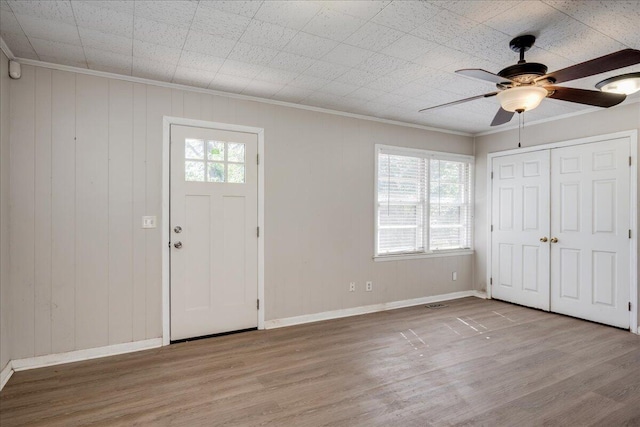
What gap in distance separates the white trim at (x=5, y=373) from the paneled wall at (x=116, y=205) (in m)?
0.11

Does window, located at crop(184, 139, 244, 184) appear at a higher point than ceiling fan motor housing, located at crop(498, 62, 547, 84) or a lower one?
lower

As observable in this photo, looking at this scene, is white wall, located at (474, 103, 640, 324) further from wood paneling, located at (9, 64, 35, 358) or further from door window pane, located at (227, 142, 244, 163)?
wood paneling, located at (9, 64, 35, 358)

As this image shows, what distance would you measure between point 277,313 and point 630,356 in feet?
11.0

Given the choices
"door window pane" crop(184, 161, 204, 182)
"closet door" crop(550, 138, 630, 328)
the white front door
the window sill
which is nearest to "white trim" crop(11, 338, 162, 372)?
the white front door

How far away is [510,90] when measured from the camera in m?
2.36

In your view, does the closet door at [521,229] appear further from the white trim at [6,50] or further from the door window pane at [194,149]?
the white trim at [6,50]

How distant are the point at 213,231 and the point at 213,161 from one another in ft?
2.36

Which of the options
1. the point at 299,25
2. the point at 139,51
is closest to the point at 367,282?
the point at 299,25

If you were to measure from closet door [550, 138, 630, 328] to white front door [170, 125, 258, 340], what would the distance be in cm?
378

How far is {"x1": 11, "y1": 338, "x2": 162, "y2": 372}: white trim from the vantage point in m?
2.79

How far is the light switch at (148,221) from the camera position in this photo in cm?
324

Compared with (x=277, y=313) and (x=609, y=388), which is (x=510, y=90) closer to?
(x=609, y=388)

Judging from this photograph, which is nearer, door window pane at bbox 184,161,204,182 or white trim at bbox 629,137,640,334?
door window pane at bbox 184,161,204,182

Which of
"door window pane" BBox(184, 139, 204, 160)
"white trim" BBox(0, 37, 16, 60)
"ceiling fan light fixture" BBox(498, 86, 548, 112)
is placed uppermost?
"white trim" BBox(0, 37, 16, 60)
